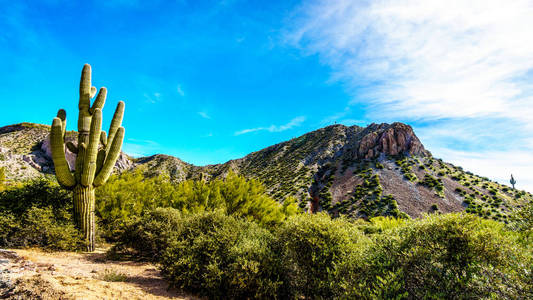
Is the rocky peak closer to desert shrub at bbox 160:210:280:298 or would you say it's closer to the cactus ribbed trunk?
desert shrub at bbox 160:210:280:298

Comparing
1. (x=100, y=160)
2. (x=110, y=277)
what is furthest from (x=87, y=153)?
(x=110, y=277)

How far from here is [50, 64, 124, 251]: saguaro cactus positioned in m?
10.4

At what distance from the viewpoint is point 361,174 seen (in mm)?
47781

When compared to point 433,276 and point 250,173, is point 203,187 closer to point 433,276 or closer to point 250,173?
point 433,276

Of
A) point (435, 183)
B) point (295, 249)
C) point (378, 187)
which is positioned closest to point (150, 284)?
point (295, 249)

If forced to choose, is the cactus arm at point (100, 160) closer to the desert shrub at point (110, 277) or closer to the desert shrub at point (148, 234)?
the desert shrub at point (148, 234)

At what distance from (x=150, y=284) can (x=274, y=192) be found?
38762 mm

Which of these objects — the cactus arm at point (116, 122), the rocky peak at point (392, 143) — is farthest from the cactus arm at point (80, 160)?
the rocky peak at point (392, 143)

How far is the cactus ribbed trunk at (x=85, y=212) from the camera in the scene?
410 inches

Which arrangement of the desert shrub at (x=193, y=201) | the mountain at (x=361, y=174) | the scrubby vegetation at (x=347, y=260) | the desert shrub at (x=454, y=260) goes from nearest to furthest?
the desert shrub at (x=454, y=260) < the scrubby vegetation at (x=347, y=260) < the desert shrub at (x=193, y=201) < the mountain at (x=361, y=174)

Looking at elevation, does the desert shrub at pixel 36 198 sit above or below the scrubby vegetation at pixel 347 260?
above

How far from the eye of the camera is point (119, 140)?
468 inches

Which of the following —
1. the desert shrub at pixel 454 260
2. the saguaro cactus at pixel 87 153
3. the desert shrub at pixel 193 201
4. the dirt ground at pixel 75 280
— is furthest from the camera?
the desert shrub at pixel 193 201

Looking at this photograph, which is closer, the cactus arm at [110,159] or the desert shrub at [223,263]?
the desert shrub at [223,263]
